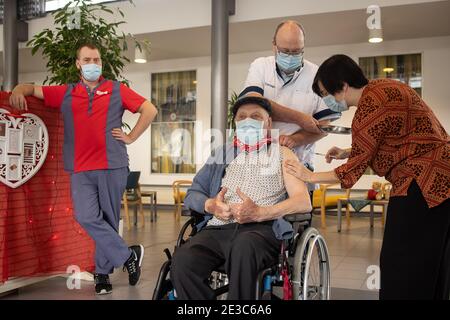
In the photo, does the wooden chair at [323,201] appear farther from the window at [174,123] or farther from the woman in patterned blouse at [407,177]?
the woman in patterned blouse at [407,177]

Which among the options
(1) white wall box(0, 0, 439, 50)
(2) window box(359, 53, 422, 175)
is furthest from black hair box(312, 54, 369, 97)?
(2) window box(359, 53, 422, 175)

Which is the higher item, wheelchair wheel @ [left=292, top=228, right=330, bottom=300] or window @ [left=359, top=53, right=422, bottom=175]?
window @ [left=359, top=53, right=422, bottom=175]

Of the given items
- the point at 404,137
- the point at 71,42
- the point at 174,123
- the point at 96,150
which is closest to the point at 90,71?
the point at 96,150

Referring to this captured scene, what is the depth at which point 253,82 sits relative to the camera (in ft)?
8.30

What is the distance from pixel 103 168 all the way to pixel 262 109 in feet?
3.72

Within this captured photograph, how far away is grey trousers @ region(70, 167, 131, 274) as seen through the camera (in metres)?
2.81

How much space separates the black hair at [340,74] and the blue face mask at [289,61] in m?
0.53

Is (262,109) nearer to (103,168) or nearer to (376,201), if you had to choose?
(103,168)

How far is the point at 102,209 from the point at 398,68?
6.67 meters

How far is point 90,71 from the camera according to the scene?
2.85 meters

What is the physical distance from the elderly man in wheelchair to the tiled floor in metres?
0.98

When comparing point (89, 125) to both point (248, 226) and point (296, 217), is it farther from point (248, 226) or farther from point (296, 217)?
point (296, 217)

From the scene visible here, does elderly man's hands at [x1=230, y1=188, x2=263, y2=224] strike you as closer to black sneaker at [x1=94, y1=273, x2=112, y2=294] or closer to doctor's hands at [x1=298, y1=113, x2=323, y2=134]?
doctor's hands at [x1=298, y1=113, x2=323, y2=134]

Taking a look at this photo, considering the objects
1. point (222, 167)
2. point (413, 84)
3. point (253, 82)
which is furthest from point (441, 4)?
point (222, 167)
